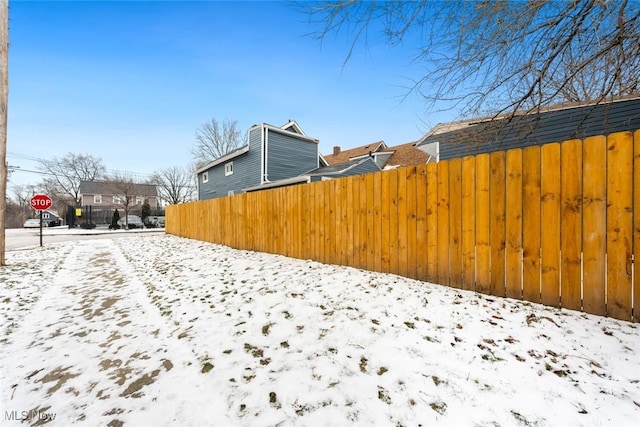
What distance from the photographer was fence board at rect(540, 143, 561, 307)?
244cm

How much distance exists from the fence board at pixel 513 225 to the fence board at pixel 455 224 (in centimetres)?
47

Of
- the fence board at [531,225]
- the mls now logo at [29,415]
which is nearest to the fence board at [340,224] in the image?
the fence board at [531,225]

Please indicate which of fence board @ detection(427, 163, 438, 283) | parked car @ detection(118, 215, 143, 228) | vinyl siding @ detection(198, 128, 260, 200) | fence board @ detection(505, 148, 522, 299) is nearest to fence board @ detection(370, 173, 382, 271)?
fence board @ detection(427, 163, 438, 283)

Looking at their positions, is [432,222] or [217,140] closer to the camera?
[432,222]

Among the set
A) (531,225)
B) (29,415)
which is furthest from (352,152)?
(29,415)

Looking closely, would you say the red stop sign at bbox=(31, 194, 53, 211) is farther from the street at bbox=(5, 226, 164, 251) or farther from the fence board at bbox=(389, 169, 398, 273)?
the fence board at bbox=(389, 169, 398, 273)

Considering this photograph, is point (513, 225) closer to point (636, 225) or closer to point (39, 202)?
point (636, 225)

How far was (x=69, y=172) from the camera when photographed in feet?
125

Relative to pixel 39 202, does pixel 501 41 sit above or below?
above

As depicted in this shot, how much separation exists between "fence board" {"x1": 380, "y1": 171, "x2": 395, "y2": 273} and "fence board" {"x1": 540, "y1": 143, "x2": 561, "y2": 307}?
1.75 metres

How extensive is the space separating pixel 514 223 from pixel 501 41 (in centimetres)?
202

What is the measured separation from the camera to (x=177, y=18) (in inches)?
260

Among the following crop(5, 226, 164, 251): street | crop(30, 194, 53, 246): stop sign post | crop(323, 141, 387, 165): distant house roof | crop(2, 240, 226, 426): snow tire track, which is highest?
crop(323, 141, 387, 165): distant house roof

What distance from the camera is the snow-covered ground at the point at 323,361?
4.63 ft
